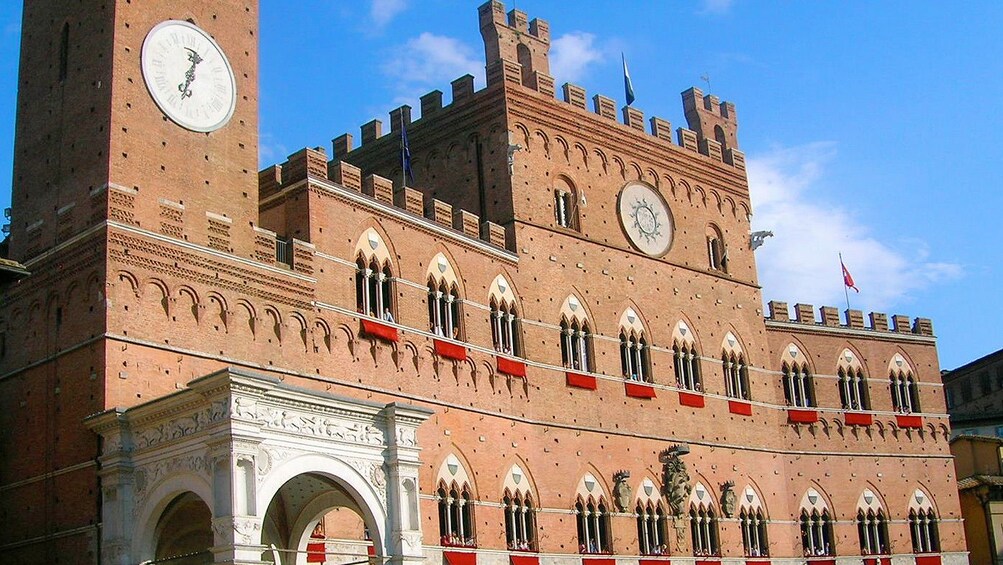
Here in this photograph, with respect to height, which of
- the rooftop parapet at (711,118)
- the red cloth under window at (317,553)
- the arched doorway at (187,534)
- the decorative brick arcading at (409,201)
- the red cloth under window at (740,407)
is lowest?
the red cloth under window at (317,553)

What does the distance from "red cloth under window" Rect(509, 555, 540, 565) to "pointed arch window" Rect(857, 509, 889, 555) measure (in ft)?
45.5

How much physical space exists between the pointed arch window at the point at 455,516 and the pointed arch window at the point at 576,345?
5591 mm

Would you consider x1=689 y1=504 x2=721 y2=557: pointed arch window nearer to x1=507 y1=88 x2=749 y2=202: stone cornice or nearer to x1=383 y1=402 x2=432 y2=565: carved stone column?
x1=507 y1=88 x2=749 y2=202: stone cornice

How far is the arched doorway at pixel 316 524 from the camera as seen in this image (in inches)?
942

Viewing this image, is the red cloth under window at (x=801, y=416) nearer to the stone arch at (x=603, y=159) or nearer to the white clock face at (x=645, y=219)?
the white clock face at (x=645, y=219)

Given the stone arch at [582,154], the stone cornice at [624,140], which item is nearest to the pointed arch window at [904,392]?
the stone cornice at [624,140]

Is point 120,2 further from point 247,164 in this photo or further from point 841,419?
point 841,419

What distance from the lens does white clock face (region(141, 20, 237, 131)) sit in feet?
84.8

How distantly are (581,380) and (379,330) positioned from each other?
7.19 m

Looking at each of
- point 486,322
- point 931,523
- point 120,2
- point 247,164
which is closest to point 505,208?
point 486,322

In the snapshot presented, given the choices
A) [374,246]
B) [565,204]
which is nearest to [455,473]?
[374,246]

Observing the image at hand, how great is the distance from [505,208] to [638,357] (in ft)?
19.6

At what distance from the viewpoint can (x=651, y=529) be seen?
35031mm

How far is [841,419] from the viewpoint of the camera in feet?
135
